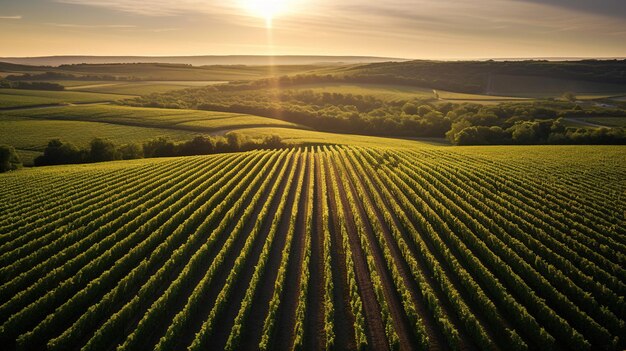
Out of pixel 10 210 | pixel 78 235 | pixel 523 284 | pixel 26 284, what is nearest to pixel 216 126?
pixel 10 210

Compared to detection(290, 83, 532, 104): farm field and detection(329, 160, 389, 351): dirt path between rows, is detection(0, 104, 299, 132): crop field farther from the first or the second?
detection(329, 160, 389, 351): dirt path between rows

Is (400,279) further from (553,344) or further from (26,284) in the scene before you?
(26,284)

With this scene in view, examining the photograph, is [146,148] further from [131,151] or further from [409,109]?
[409,109]

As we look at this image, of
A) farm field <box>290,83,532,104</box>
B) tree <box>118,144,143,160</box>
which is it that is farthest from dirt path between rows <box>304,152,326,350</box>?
farm field <box>290,83,532,104</box>

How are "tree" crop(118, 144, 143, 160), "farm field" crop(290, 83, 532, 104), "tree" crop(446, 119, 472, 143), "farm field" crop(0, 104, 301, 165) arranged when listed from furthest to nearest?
"farm field" crop(290, 83, 532, 104) < "tree" crop(446, 119, 472, 143) < "farm field" crop(0, 104, 301, 165) < "tree" crop(118, 144, 143, 160)

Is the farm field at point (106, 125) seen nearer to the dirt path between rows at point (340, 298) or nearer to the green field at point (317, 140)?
the green field at point (317, 140)

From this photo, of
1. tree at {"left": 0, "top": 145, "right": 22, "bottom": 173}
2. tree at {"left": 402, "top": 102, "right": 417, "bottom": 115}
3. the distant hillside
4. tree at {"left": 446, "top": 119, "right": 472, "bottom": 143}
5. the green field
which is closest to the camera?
tree at {"left": 0, "top": 145, "right": 22, "bottom": 173}

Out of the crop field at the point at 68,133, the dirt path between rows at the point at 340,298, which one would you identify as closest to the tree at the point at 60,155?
the crop field at the point at 68,133
